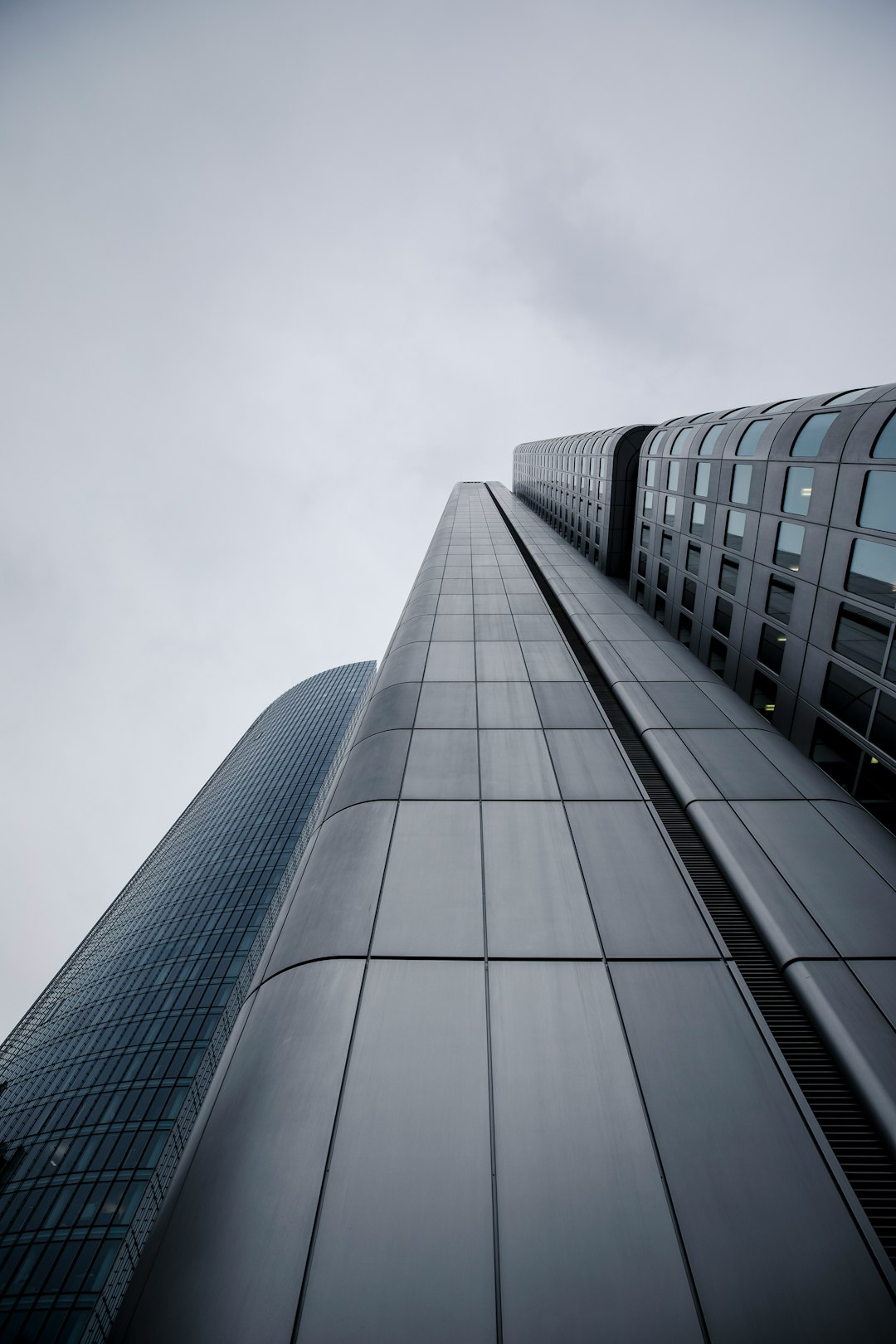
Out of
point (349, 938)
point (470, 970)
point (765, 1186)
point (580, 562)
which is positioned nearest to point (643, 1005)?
point (765, 1186)

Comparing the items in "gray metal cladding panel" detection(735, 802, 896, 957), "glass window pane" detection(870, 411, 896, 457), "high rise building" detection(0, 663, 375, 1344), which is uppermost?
"glass window pane" detection(870, 411, 896, 457)

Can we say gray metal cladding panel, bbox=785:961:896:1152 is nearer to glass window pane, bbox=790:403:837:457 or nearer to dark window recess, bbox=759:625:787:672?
dark window recess, bbox=759:625:787:672

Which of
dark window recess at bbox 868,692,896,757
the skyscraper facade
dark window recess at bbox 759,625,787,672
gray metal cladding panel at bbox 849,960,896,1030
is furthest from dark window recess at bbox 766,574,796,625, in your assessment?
gray metal cladding panel at bbox 849,960,896,1030

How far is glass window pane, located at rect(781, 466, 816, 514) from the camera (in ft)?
42.2

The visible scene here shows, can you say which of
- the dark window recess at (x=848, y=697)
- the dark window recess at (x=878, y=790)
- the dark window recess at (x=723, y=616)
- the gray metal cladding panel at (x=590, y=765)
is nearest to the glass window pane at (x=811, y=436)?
the dark window recess at (x=723, y=616)

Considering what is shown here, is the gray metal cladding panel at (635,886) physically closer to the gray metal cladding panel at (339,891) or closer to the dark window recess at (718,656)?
the gray metal cladding panel at (339,891)

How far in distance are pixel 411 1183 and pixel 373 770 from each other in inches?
291

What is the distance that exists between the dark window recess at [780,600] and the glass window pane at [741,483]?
3140mm

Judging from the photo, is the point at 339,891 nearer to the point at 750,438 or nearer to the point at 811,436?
the point at 811,436

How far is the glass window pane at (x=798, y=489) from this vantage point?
1288cm

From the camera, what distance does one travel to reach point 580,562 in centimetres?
3303

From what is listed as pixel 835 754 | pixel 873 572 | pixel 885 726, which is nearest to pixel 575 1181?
pixel 885 726

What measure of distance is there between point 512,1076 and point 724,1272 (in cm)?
240

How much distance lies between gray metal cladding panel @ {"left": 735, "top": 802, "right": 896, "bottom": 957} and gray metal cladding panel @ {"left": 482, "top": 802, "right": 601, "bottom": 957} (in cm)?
398
